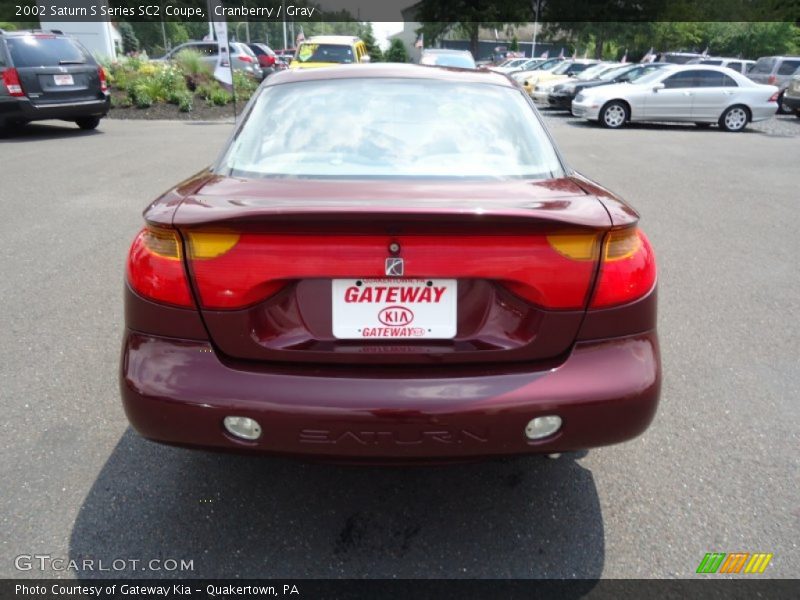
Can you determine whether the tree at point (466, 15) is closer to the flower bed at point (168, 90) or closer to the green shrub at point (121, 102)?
the flower bed at point (168, 90)

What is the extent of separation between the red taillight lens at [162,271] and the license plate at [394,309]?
490mm

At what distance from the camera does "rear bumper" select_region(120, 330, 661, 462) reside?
1918 mm

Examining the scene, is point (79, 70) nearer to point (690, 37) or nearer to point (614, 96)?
point (614, 96)

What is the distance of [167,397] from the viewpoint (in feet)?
6.54

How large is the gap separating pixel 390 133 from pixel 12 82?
11.8 meters

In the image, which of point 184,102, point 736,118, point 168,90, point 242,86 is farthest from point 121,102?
point 736,118

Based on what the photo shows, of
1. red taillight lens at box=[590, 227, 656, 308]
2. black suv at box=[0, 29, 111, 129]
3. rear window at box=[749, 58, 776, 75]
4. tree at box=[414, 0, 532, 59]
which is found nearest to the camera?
red taillight lens at box=[590, 227, 656, 308]

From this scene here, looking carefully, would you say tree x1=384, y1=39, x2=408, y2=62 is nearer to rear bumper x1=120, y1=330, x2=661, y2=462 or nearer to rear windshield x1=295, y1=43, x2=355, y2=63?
rear windshield x1=295, y1=43, x2=355, y2=63

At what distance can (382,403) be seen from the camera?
75.2 inches

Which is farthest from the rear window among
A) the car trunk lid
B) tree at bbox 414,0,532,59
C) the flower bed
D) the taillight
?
tree at bbox 414,0,532,59

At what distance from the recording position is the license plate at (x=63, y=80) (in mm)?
12070

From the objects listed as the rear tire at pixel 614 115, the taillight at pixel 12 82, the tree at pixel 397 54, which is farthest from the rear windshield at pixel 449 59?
the tree at pixel 397 54

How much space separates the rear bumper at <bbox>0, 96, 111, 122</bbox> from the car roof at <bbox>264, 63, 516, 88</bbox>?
10782 mm

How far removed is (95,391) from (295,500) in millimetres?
1422
